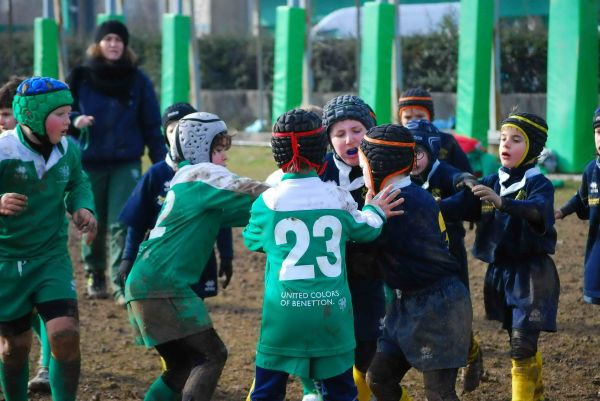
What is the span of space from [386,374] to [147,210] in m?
1.88

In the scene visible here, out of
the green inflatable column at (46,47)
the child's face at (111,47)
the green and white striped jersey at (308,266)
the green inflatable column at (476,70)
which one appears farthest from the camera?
the green inflatable column at (46,47)

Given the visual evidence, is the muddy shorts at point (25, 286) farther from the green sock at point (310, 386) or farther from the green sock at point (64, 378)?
the green sock at point (310, 386)

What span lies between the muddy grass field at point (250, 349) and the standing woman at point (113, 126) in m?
0.67

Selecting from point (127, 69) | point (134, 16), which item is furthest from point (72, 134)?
point (134, 16)

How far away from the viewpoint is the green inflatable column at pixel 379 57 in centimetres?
1647

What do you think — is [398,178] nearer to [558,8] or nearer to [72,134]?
[72,134]

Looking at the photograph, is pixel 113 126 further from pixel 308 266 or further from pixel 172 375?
pixel 308 266

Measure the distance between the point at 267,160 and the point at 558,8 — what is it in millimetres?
5205

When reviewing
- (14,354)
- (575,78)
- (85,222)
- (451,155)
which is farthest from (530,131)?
(575,78)

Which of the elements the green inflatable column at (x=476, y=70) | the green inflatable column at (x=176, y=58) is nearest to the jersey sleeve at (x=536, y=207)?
the green inflatable column at (x=476, y=70)

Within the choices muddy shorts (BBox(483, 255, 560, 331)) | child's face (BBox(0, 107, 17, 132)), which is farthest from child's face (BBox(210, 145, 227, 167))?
child's face (BBox(0, 107, 17, 132))

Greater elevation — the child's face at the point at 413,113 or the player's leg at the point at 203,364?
the child's face at the point at 413,113

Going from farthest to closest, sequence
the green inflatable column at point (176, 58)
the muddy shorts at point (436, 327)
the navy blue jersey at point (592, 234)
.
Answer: the green inflatable column at point (176, 58), the navy blue jersey at point (592, 234), the muddy shorts at point (436, 327)

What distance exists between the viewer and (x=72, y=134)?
29.0 ft
